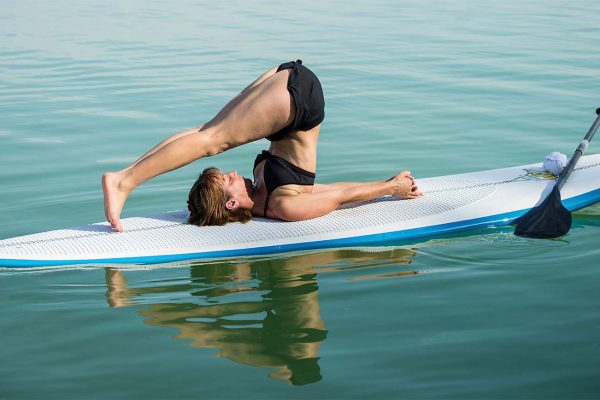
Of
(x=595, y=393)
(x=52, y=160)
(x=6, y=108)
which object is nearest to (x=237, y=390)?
(x=595, y=393)

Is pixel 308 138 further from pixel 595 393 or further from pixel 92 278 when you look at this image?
pixel 595 393

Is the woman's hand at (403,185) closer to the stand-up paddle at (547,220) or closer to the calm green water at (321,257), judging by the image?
the calm green water at (321,257)

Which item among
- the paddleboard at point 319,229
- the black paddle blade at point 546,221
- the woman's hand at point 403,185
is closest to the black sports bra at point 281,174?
the paddleboard at point 319,229

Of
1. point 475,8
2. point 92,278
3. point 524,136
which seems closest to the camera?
point 92,278

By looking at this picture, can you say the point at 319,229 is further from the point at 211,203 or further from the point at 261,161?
the point at 211,203

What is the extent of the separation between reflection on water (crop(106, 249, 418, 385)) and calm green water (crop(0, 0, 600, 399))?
0.02m

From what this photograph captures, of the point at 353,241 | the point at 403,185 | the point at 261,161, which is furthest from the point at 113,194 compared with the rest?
the point at 403,185

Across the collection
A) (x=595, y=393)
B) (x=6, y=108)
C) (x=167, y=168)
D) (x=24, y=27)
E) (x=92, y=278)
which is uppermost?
(x=24, y=27)

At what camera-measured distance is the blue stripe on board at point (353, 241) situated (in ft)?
19.4

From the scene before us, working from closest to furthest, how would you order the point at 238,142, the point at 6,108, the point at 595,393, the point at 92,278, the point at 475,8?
the point at 595,393 < the point at 92,278 < the point at 238,142 < the point at 6,108 < the point at 475,8

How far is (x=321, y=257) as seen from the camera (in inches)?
241

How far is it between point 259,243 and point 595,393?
2.60 m

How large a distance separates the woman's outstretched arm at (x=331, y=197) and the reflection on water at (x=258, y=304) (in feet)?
1.17

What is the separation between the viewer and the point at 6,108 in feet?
36.4
